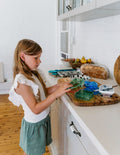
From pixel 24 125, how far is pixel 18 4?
262 cm

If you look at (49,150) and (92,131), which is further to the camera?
(49,150)

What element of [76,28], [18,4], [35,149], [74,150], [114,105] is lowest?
[35,149]

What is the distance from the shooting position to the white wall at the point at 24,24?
3109 millimetres

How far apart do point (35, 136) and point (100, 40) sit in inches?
42.1

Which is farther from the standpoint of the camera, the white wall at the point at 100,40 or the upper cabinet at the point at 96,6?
the white wall at the point at 100,40

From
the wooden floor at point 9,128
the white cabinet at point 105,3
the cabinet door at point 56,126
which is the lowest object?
the wooden floor at point 9,128

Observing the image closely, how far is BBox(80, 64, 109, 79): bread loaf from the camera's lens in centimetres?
140

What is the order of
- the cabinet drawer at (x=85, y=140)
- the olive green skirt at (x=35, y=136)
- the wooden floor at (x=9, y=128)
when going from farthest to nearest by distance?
1. the wooden floor at (x=9, y=128)
2. the olive green skirt at (x=35, y=136)
3. the cabinet drawer at (x=85, y=140)

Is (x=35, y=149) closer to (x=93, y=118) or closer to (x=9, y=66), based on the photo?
(x=93, y=118)

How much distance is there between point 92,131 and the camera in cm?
67

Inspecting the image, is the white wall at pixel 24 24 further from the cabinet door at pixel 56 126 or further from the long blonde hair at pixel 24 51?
the long blonde hair at pixel 24 51

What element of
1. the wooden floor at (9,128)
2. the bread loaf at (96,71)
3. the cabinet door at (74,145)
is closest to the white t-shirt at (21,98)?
the cabinet door at (74,145)

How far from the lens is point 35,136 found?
1.17m

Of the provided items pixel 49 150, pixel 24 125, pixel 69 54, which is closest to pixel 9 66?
pixel 69 54
